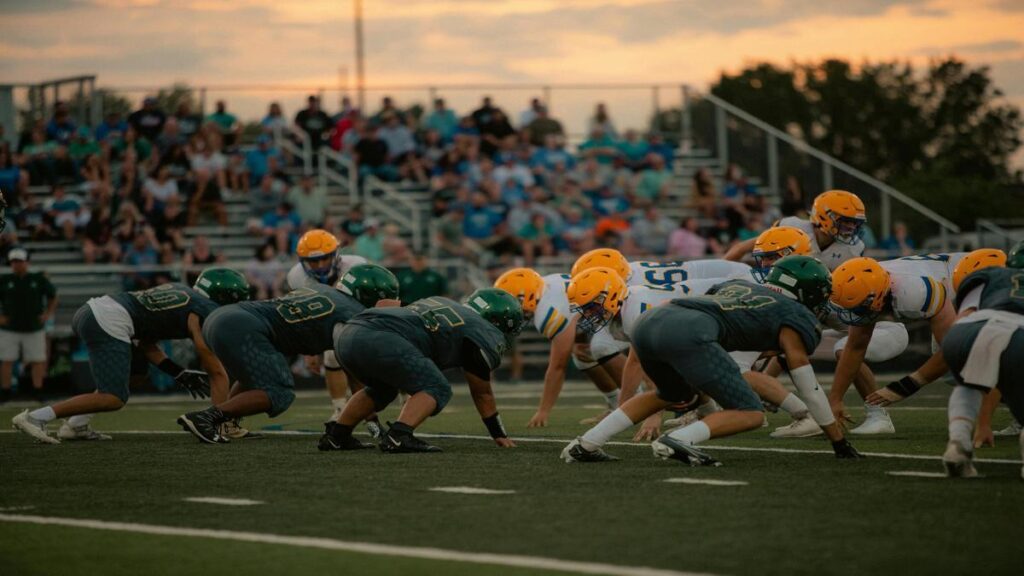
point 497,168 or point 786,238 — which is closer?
point 786,238

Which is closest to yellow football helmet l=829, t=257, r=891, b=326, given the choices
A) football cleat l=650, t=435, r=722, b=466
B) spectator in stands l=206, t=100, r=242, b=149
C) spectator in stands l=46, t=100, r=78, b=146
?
football cleat l=650, t=435, r=722, b=466

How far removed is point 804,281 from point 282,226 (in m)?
A: 13.5

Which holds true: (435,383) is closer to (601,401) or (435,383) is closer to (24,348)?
(601,401)

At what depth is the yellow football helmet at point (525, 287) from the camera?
11.7 meters

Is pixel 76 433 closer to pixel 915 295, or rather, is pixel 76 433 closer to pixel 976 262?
pixel 915 295

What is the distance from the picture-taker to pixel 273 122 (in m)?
24.4

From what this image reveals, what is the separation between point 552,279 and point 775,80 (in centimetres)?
6395

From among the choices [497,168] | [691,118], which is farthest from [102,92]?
[691,118]

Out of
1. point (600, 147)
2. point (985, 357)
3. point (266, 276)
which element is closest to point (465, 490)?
point (985, 357)

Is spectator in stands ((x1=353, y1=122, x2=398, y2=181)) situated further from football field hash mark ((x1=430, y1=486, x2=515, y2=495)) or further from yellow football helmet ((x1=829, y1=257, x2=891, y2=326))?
football field hash mark ((x1=430, y1=486, x2=515, y2=495))

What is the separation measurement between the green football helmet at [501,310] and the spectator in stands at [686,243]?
11.4 metres

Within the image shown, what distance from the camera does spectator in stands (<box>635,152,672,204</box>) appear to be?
2405 centimetres

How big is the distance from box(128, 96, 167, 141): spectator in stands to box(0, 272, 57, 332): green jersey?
4.90 metres

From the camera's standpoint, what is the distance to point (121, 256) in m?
20.8
